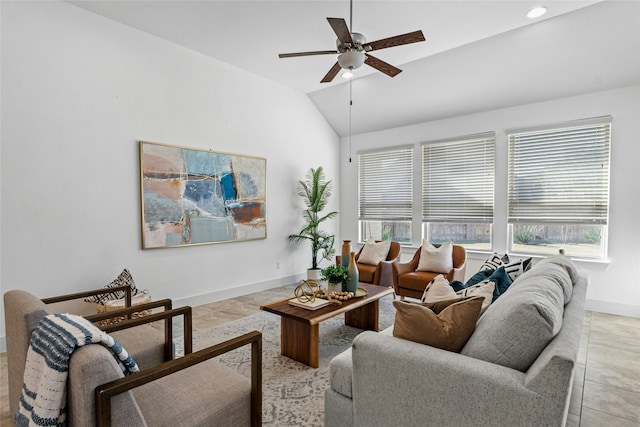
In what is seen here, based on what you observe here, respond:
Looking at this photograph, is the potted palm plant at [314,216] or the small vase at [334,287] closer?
the small vase at [334,287]

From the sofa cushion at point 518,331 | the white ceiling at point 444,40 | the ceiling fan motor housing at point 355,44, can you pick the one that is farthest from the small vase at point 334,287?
the white ceiling at point 444,40

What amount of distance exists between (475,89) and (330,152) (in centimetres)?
273

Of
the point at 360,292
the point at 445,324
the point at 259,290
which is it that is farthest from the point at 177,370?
the point at 259,290

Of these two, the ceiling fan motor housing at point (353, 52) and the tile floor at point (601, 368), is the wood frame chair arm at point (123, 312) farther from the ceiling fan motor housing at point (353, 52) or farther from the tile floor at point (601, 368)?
the ceiling fan motor housing at point (353, 52)

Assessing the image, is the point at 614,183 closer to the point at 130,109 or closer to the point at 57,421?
the point at 57,421

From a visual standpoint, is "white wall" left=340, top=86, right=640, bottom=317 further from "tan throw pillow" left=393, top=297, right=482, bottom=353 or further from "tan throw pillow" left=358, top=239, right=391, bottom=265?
"tan throw pillow" left=393, top=297, right=482, bottom=353

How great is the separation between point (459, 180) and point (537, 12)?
2.44 metres

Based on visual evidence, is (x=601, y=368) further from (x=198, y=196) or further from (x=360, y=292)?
(x=198, y=196)

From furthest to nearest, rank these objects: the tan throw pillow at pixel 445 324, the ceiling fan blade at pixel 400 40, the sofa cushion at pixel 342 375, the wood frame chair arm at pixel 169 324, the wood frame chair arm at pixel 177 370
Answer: the ceiling fan blade at pixel 400 40 → the wood frame chair arm at pixel 169 324 → the sofa cushion at pixel 342 375 → the tan throw pillow at pixel 445 324 → the wood frame chair arm at pixel 177 370

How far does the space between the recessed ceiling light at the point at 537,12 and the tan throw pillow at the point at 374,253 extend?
316 cm

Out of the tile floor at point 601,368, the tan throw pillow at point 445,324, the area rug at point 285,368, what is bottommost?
the tile floor at point 601,368

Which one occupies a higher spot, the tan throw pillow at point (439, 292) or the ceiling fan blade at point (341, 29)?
the ceiling fan blade at point (341, 29)

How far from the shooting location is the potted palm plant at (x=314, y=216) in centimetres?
557

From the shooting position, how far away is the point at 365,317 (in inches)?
135
